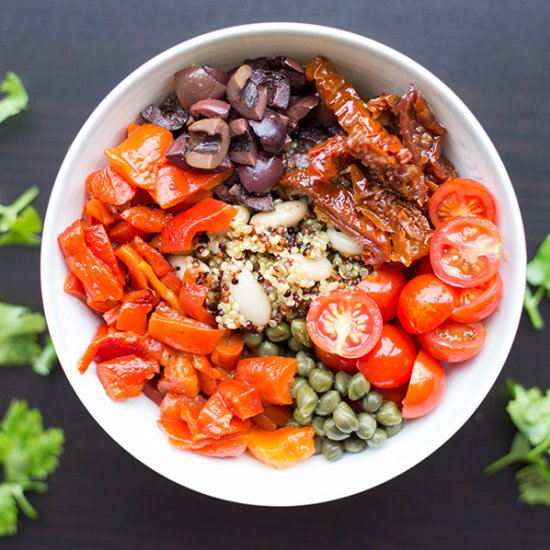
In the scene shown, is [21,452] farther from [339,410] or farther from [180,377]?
[339,410]

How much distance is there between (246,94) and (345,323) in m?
0.71

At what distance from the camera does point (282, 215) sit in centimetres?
193

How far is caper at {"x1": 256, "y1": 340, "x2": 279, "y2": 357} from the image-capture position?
79.3 inches

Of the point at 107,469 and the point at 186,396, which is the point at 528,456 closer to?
the point at 186,396

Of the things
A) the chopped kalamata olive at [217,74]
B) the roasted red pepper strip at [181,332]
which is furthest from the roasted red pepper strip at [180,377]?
the chopped kalamata olive at [217,74]

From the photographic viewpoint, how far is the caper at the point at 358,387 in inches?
75.3

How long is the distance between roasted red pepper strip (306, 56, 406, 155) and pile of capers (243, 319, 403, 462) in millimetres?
593

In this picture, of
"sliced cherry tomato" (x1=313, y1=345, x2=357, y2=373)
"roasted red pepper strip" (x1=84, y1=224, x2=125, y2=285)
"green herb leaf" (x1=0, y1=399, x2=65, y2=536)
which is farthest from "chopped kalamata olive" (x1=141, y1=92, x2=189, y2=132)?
"green herb leaf" (x1=0, y1=399, x2=65, y2=536)

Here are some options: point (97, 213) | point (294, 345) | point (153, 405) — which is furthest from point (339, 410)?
point (97, 213)

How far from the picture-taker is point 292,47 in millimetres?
1846

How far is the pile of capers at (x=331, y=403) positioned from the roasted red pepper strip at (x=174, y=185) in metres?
0.48

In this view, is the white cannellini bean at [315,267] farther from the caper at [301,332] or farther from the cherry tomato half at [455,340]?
the cherry tomato half at [455,340]

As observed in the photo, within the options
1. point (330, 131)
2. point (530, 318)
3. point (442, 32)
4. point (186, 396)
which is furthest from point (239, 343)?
point (442, 32)

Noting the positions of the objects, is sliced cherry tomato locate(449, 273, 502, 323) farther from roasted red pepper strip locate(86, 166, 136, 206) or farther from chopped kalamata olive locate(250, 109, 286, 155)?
roasted red pepper strip locate(86, 166, 136, 206)
